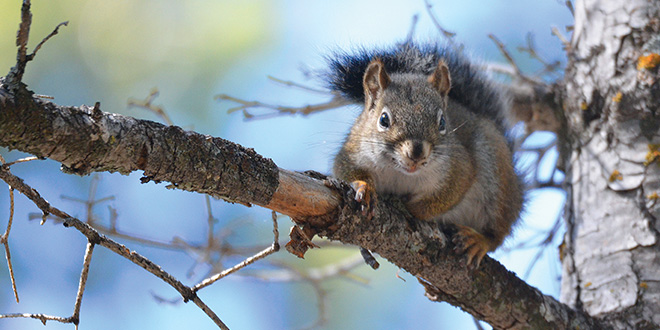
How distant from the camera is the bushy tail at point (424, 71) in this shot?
2.70m

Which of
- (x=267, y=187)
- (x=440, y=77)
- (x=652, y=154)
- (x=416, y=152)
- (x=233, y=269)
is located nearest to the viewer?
(x=233, y=269)

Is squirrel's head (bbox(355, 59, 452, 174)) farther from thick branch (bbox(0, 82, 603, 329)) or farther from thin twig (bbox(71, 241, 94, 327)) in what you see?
thin twig (bbox(71, 241, 94, 327))

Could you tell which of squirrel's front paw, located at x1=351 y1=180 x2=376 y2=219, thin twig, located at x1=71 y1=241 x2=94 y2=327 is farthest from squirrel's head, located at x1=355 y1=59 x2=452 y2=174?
thin twig, located at x1=71 y1=241 x2=94 y2=327

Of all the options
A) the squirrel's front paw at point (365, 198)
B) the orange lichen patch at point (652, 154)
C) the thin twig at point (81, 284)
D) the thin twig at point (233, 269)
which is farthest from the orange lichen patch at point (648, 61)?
the thin twig at point (81, 284)

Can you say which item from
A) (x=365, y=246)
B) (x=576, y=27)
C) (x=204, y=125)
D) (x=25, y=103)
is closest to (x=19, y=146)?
(x=25, y=103)

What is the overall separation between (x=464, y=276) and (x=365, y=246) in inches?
17.5

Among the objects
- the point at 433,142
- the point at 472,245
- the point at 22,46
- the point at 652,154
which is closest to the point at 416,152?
the point at 433,142

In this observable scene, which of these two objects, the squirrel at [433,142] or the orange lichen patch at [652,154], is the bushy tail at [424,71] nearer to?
the squirrel at [433,142]

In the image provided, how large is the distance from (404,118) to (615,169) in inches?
35.4

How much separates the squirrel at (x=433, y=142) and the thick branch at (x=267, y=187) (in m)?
0.11

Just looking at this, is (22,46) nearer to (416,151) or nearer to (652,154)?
(416,151)

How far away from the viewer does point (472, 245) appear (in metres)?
2.22

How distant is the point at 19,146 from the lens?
1.18m

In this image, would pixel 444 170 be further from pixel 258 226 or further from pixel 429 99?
pixel 258 226
